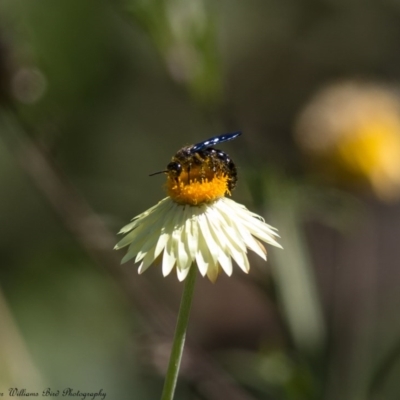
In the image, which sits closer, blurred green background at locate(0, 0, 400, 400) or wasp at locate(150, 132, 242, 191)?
wasp at locate(150, 132, 242, 191)

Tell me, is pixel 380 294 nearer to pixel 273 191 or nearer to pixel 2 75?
pixel 273 191

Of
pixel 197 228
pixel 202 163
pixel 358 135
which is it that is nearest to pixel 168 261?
pixel 197 228

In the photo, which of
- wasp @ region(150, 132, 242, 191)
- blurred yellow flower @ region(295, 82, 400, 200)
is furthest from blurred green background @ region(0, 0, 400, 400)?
wasp @ region(150, 132, 242, 191)

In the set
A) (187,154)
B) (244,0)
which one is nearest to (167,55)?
(187,154)

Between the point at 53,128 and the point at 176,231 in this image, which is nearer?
the point at 176,231

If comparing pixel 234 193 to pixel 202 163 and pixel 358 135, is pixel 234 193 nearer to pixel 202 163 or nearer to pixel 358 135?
pixel 358 135

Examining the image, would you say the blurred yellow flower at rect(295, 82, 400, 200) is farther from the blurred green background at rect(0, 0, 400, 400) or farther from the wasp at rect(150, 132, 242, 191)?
the wasp at rect(150, 132, 242, 191)

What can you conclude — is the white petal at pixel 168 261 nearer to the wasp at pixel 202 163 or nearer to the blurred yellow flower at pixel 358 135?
the wasp at pixel 202 163

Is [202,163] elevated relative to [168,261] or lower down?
elevated
